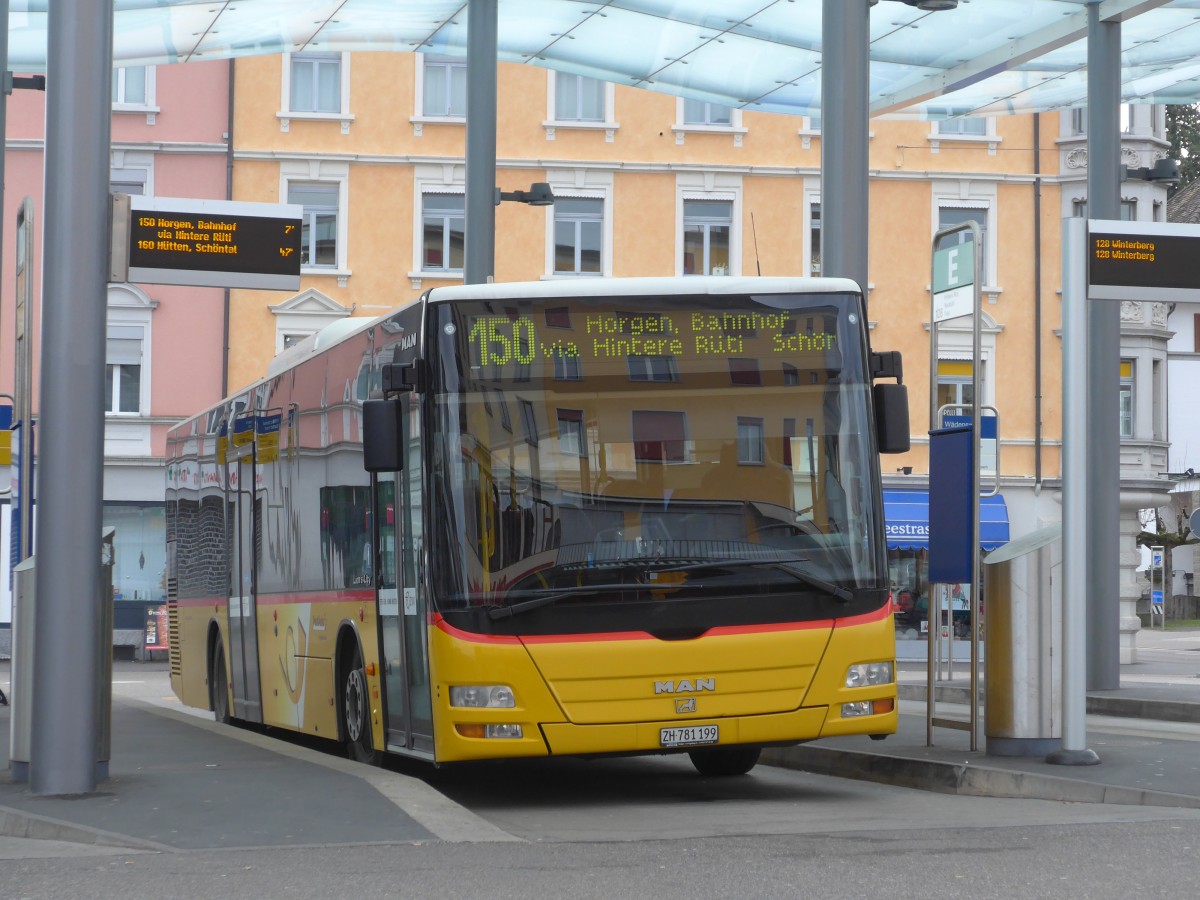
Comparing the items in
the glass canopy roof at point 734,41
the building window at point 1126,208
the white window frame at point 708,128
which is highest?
the white window frame at point 708,128

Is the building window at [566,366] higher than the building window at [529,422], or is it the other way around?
the building window at [566,366]

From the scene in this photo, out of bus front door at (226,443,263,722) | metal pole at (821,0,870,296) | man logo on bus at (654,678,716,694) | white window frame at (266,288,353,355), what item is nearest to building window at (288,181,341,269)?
Result: white window frame at (266,288,353,355)

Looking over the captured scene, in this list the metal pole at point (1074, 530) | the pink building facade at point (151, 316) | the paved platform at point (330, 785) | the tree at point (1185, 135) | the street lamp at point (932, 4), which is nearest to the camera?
the paved platform at point (330, 785)

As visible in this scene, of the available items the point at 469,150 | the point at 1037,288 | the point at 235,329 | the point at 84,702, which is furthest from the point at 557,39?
the point at 1037,288

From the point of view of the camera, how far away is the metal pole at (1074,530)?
37.1ft

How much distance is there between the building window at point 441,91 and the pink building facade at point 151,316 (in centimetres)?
404

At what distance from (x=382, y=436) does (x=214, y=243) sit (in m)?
1.43

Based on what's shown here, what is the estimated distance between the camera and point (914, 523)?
38875 millimetres

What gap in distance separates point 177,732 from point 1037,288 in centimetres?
2940

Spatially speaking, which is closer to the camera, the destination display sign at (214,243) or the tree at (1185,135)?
the destination display sign at (214,243)

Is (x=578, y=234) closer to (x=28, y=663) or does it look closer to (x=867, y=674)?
(x=867, y=674)

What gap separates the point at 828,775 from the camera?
43.6 ft

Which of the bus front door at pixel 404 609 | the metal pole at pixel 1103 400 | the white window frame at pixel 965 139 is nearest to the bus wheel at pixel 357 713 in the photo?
the bus front door at pixel 404 609

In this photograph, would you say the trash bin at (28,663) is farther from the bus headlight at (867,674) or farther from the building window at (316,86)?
the building window at (316,86)
